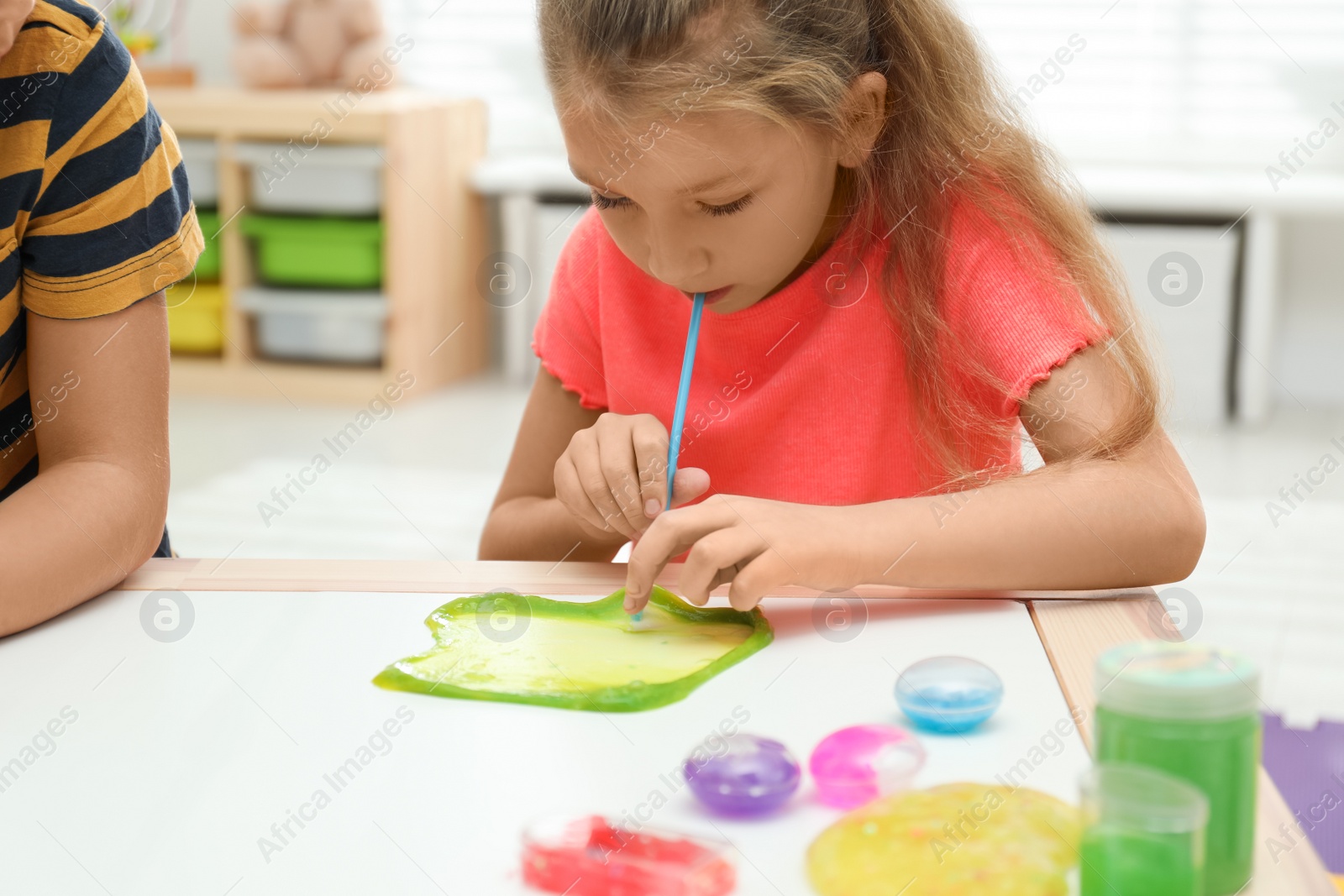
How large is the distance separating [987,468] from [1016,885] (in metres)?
0.49

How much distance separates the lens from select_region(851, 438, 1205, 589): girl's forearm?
0.63 m

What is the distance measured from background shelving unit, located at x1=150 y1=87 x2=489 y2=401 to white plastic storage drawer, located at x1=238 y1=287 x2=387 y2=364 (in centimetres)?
3

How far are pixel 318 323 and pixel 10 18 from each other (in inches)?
91.8

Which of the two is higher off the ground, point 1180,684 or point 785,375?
point 1180,684

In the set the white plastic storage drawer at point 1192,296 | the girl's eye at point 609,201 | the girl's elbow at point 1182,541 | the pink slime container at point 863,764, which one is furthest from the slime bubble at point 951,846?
the white plastic storage drawer at point 1192,296

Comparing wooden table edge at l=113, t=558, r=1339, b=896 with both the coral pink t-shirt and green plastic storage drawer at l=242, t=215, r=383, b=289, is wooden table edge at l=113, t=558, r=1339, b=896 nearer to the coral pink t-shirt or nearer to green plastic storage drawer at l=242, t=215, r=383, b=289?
the coral pink t-shirt

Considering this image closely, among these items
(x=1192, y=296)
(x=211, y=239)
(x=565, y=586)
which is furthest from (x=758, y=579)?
(x=211, y=239)

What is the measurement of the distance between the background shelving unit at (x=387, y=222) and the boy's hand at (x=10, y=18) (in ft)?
6.97

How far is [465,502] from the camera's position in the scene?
7.18ft

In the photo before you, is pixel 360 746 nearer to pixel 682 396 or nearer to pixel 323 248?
pixel 682 396

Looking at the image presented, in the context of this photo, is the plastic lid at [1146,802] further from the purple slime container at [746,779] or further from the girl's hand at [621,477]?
the girl's hand at [621,477]

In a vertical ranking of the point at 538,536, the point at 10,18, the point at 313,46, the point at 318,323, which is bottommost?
the point at 318,323

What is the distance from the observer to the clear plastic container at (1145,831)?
35 centimetres

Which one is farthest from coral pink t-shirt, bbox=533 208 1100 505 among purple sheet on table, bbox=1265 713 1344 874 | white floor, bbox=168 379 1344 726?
white floor, bbox=168 379 1344 726
